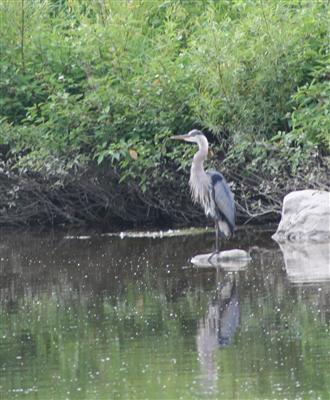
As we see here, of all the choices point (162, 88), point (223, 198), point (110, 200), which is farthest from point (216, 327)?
point (110, 200)

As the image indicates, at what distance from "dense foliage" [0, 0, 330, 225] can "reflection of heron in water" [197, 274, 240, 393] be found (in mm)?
4126

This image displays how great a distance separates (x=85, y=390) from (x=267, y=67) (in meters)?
8.30

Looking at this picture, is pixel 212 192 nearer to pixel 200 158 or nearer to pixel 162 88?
pixel 200 158

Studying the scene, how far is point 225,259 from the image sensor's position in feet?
43.0

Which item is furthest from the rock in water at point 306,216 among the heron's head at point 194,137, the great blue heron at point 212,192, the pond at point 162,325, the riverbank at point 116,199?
the heron's head at point 194,137

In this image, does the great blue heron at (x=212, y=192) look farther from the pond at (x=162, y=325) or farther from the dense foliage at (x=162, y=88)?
the dense foliage at (x=162, y=88)

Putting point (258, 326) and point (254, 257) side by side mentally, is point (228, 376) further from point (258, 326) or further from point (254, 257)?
point (254, 257)

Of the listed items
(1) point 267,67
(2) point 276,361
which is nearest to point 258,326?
(2) point 276,361

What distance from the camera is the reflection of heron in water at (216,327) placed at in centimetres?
792

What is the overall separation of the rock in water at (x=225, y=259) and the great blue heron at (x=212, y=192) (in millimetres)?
357

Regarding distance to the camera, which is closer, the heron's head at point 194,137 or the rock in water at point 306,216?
the rock in water at point 306,216

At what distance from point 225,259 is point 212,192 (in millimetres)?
1241

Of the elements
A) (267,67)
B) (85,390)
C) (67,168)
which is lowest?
(85,390)

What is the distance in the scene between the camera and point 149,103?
16.1 m
